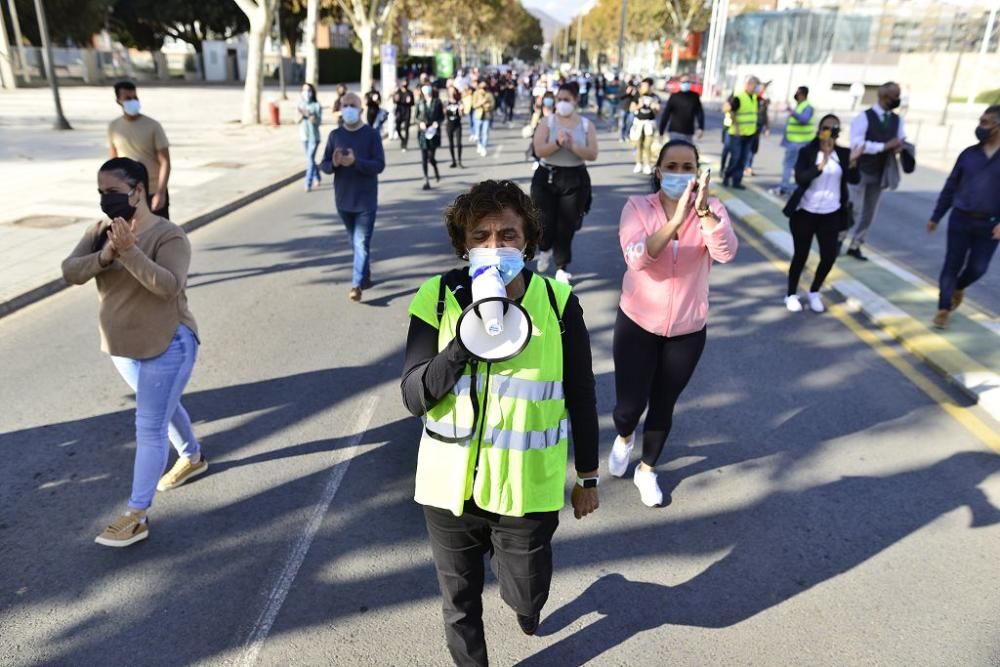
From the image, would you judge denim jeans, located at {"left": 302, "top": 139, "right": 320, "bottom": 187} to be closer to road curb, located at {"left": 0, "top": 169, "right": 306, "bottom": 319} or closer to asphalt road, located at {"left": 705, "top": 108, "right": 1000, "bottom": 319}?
road curb, located at {"left": 0, "top": 169, "right": 306, "bottom": 319}

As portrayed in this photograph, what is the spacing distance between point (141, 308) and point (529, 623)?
7.53ft

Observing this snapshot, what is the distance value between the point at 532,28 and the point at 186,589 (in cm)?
17870

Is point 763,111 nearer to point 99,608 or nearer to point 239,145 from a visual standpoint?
point 239,145

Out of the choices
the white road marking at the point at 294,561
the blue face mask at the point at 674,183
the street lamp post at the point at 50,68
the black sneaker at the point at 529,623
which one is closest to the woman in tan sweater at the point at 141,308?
the white road marking at the point at 294,561

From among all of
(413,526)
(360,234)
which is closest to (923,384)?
(413,526)

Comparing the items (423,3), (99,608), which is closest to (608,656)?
(99,608)

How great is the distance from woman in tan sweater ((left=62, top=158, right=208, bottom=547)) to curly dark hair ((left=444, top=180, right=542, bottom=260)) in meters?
1.58

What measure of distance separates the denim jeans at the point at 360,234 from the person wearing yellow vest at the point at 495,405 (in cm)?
493

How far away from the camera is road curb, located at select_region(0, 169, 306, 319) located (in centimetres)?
707

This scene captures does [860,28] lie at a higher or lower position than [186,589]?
higher

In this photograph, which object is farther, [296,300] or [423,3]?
[423,3]

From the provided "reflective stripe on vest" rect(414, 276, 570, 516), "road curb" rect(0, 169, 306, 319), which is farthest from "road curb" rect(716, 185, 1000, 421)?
"road curb" rect(0, 169, 306, 319)

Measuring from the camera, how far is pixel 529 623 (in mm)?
2822

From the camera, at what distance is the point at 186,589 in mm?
3312
